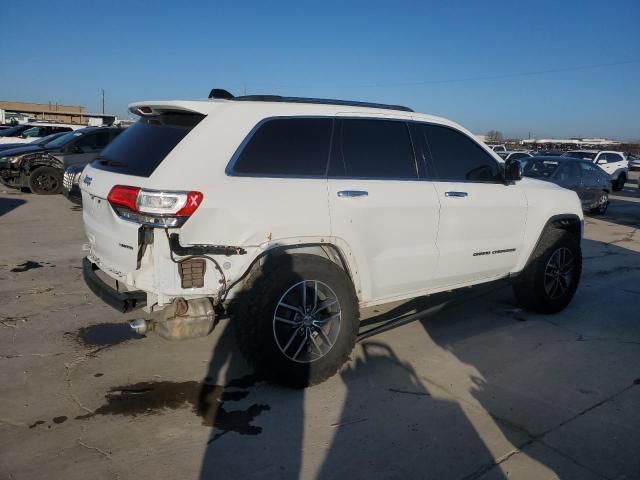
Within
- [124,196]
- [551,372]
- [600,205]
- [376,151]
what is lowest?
[551,372]

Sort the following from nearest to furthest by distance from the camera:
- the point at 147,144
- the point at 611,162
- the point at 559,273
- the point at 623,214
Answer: the point at 147,144
the point at 559,273
the point at 623,214
the point at 611,162

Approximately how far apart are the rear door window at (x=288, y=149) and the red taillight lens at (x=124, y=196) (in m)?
0.63

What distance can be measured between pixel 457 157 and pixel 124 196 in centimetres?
282

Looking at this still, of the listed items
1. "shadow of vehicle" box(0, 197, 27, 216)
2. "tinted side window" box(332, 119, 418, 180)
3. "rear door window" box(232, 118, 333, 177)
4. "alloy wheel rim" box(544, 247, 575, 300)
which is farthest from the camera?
"shadow of vehicle" box(0, 197, 27, 216)

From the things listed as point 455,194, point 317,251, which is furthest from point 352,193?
point 455,194

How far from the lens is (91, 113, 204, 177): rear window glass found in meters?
3.39

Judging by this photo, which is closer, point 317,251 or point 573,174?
point 317,251

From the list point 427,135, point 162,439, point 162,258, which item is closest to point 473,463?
point 162,439

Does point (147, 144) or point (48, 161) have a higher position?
point (147, 144)

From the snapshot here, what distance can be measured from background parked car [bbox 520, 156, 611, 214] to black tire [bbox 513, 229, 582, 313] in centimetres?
770

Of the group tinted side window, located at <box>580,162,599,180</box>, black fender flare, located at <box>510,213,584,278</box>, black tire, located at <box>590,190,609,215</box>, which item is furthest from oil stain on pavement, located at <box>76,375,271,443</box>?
black tire, located at <box>590,190,609,215</box>

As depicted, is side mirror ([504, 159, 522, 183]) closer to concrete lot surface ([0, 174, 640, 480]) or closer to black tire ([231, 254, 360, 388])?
concrete lot surface ([0, 174, 640, 480])

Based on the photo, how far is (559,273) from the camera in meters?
5.41

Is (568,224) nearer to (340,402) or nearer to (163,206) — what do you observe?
(340,402)
